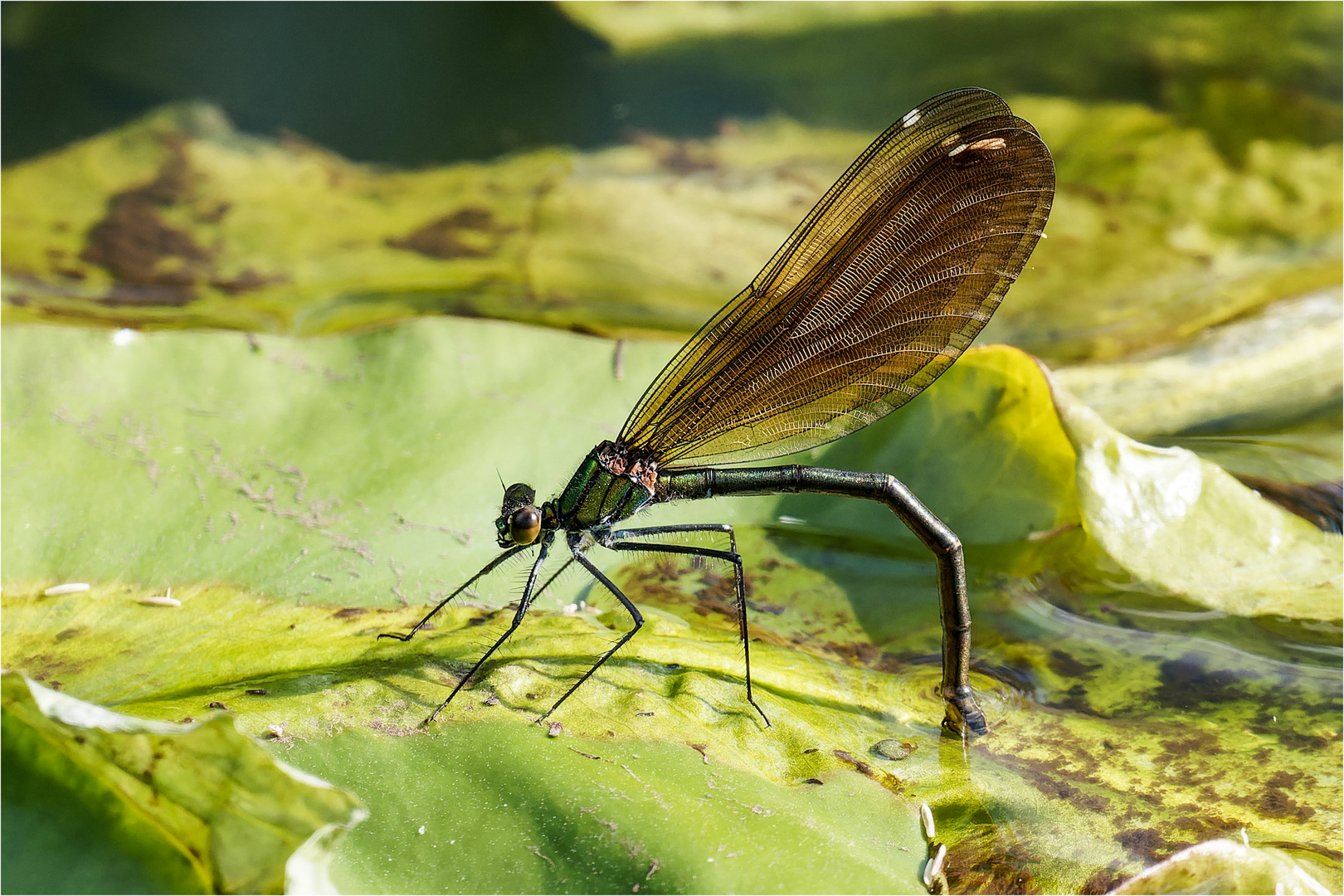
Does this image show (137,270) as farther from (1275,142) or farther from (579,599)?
(1275,142)

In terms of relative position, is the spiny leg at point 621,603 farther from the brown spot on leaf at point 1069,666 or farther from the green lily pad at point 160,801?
the brown spot on leaf at point 1069,666

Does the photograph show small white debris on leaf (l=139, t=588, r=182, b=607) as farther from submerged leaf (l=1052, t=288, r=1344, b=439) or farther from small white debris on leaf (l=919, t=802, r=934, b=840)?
submerged leaf (l=1052, t=288, r=1344, b=439)

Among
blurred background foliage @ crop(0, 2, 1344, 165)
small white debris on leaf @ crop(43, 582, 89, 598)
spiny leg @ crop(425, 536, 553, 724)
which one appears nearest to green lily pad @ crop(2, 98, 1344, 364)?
blurred background foliage @ crop(0, 2, 1344, 165)

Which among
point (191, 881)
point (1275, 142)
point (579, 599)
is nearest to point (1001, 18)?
point (1275, 142)

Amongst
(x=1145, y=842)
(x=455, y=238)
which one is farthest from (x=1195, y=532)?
(x=455, y=238)

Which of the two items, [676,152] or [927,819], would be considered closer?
[927,819]

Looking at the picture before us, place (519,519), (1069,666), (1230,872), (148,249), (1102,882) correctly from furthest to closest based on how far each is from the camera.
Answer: (148,249) → (1069,666) → (519,519) → (1102,882) → (1230,872)

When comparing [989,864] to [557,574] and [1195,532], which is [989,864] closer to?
[1195,532]

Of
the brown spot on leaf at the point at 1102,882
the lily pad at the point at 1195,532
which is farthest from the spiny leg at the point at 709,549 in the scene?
the lily pad at the point at 1195,532

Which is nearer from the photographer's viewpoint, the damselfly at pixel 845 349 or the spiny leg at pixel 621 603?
the spiny leg at pixel 621 603
